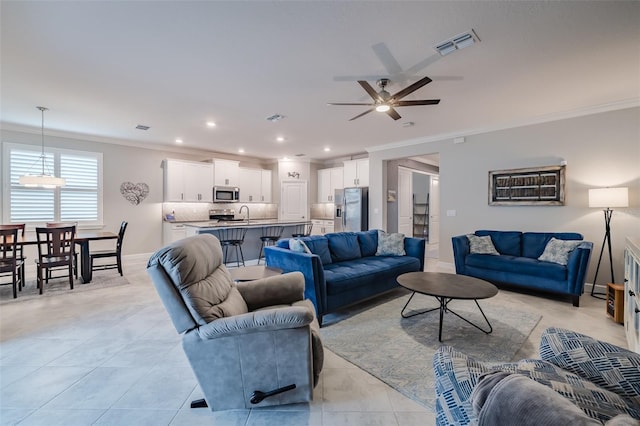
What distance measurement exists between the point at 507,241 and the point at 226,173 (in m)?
6.29

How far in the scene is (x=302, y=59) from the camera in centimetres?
272

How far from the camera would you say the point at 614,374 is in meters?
1.04

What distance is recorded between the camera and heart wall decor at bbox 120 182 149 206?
611 cm

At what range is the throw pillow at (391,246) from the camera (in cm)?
427

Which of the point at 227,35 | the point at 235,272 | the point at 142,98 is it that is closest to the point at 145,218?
the point at 142,98

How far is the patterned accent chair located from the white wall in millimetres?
3988

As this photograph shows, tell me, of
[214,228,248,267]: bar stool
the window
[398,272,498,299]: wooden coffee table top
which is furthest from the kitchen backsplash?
[398,272,498,299]: wooden coffee table top

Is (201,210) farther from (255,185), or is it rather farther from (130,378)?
(130,378)

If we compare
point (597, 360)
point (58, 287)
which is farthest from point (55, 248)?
point (597, 360)

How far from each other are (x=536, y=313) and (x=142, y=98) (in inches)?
220

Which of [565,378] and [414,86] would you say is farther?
[414,86]

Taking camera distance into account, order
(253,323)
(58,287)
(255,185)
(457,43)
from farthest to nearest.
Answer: (255,185) → (58,287) → (457,43) → (253,323)

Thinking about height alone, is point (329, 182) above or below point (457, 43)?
below

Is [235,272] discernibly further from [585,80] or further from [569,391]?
[585,80]
